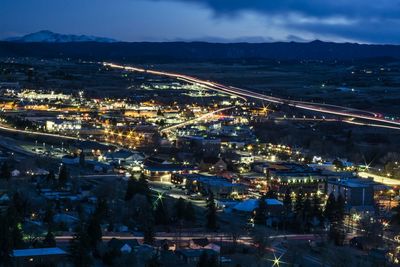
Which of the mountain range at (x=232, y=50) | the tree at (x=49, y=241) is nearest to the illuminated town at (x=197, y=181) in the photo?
the tree at (x=49, y=241)

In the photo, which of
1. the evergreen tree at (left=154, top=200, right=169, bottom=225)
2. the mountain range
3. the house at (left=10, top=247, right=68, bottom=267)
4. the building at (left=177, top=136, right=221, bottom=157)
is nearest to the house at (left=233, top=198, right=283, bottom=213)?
the evergreen tree at (left=154, top=200, right=169, bottom=225)

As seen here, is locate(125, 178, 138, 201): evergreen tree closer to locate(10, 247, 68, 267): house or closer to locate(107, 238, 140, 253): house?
locate(107, 238, 140, 253): house

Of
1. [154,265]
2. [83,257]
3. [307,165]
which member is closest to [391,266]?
[154,265]

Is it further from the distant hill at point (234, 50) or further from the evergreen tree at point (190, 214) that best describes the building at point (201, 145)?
the distant hill at point (234, 50)

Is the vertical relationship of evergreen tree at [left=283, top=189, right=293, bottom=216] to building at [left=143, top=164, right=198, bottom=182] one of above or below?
above

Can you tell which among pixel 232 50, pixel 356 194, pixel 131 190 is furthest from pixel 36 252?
pixel 232 50

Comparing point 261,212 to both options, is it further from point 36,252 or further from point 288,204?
point 36,252

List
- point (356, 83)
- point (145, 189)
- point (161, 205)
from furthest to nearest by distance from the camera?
1. point (356, 83)
2. point (145, 189)
3. point (161, 205)

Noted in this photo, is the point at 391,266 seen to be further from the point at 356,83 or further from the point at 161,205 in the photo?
the point at 356,83
